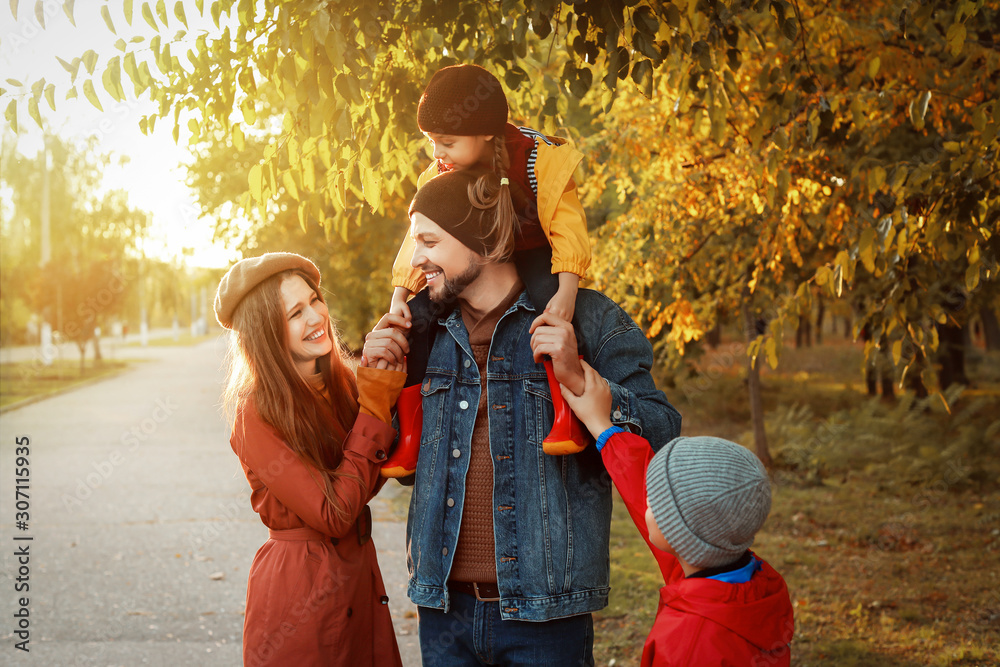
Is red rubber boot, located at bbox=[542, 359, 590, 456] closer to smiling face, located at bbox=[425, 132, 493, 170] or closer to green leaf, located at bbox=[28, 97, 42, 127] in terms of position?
smiling face, located at bbox=[425, 132, 493, 170]

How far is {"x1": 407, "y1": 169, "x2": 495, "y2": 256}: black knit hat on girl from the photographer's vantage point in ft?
6.66

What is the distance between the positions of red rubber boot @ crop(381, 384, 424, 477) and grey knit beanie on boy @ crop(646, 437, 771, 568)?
71cm

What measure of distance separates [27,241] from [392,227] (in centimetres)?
2335

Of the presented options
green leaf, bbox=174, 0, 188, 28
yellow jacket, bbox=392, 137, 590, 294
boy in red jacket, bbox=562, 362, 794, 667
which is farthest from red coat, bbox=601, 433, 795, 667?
green leaf, bbox=174, 0, 188, 28

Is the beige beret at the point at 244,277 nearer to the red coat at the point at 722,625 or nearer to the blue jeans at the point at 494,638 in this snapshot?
the blue jeans at the point at 494,638

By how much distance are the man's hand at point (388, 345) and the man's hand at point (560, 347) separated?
0.40 metres

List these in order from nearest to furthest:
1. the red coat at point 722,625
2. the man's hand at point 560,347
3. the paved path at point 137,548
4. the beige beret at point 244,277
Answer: the red coat at point 722,625, the man's hand at point 560,347, the beige beret at point 244,277, the paved path at point 137,548

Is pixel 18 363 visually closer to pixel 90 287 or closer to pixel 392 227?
pixel 90 287

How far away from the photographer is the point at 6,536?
733 centimetres

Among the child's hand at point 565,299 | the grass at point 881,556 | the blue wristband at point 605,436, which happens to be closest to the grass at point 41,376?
the grass at point 881,556

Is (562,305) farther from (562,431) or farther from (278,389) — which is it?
(278,389)

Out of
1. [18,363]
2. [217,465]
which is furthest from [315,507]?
[18,363]

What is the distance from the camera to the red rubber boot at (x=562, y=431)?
1.88 m

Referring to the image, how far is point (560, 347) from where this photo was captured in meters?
1.86
